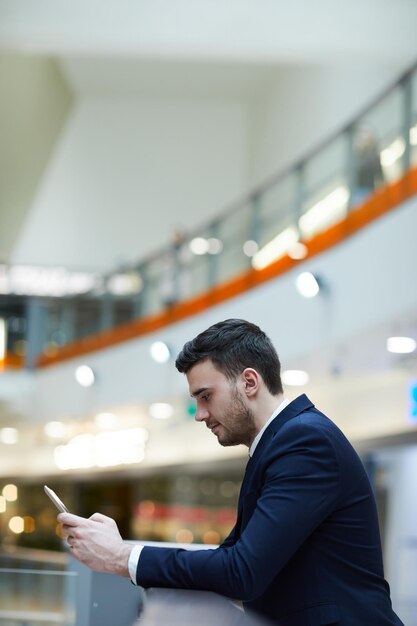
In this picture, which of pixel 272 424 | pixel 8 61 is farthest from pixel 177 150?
pixel 272 424

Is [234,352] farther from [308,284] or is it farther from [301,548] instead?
[308,284]

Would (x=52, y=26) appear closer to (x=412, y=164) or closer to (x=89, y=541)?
(x=412, y=164)

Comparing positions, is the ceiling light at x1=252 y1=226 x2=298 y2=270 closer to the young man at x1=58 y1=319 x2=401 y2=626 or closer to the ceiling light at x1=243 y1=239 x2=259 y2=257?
the ceiling light at x1=243 y1=239 x2=259 y2=257

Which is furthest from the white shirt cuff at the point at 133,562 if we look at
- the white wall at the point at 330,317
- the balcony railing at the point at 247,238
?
the balcony railing at the point at 247,238

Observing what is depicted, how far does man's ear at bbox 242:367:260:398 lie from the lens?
5.95 ft

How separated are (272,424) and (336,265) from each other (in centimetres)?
629

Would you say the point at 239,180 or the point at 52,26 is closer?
the point at 52,26

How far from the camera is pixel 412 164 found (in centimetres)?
698

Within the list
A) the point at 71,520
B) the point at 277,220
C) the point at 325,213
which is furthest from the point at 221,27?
the point at 71,520

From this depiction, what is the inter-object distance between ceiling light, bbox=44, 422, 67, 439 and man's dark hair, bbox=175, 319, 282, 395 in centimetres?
1345

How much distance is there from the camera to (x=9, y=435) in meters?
17.5

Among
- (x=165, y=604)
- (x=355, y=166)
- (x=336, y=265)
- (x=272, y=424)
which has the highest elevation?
(x=355, y=166)

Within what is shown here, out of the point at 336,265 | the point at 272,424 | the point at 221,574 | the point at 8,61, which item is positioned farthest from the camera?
the point at 8,61

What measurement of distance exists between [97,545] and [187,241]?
1087 cm
